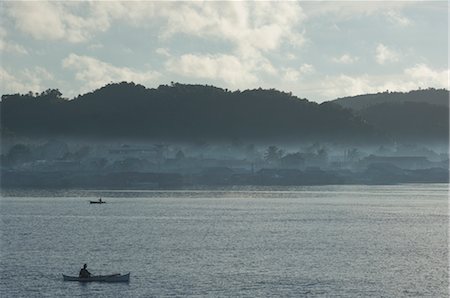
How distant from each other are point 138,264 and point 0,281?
783 inches

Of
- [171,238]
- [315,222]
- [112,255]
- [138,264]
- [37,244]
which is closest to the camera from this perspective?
[138,264]

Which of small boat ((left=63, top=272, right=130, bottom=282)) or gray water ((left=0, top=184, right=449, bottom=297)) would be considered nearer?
gray water ((left=0, top=184, right=449, bottom=297))

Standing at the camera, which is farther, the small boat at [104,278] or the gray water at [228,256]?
the small boat at [104,278]

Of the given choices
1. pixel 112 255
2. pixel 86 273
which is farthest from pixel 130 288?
pixel 112 255

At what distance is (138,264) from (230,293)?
24327 mm

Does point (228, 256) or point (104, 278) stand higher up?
point (228, 256)

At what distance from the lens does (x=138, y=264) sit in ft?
378

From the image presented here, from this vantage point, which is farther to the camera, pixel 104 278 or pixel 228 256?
pixel 228 256

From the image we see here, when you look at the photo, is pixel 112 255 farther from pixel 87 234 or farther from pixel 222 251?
pixel 87 234

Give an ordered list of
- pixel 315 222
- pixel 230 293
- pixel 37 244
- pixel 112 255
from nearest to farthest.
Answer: pixel 230 293, pixel 112 255, pixel 37 244, pixel 315 222

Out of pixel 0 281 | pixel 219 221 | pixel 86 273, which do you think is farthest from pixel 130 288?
pixel 219 221

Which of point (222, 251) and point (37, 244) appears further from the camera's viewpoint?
point (37, 244)

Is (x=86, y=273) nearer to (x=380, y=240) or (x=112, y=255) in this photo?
(x=112, y=255)

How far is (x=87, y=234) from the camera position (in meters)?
156
